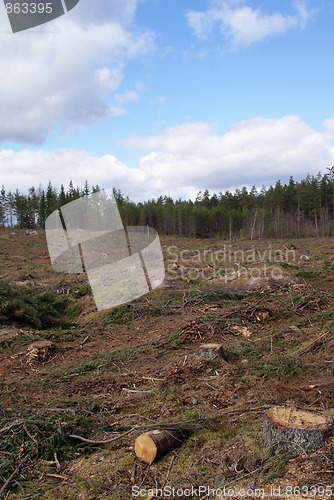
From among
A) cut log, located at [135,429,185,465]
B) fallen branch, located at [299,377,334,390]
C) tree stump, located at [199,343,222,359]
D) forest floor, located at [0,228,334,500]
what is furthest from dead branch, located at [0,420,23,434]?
fallen branch, located at [299,377,334,390]

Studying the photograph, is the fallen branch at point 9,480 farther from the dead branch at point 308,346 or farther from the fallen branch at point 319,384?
the dead branch at point 308,346

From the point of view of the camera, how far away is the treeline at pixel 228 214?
2088 inches

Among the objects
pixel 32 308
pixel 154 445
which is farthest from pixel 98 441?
pixel 32 308

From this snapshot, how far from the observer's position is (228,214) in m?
55.8

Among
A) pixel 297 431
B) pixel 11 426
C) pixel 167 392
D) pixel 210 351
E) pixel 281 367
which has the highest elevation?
pixel 297 431

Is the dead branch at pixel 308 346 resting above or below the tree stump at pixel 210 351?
below

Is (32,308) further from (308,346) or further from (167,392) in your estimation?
(308,346)

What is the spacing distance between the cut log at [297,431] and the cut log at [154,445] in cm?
88

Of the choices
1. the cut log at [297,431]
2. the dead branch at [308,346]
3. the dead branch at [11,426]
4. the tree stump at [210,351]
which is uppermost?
the cut log at [297,431]

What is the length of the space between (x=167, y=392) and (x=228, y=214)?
5190 cm

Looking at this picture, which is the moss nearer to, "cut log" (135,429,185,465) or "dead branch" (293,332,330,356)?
"dead branch" (293,332,330,356)

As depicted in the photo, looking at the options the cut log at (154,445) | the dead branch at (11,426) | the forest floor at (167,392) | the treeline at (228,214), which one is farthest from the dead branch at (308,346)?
the treeline at (228,214)

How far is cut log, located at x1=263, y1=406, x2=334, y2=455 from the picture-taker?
9.61 ft

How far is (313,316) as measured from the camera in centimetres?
866
